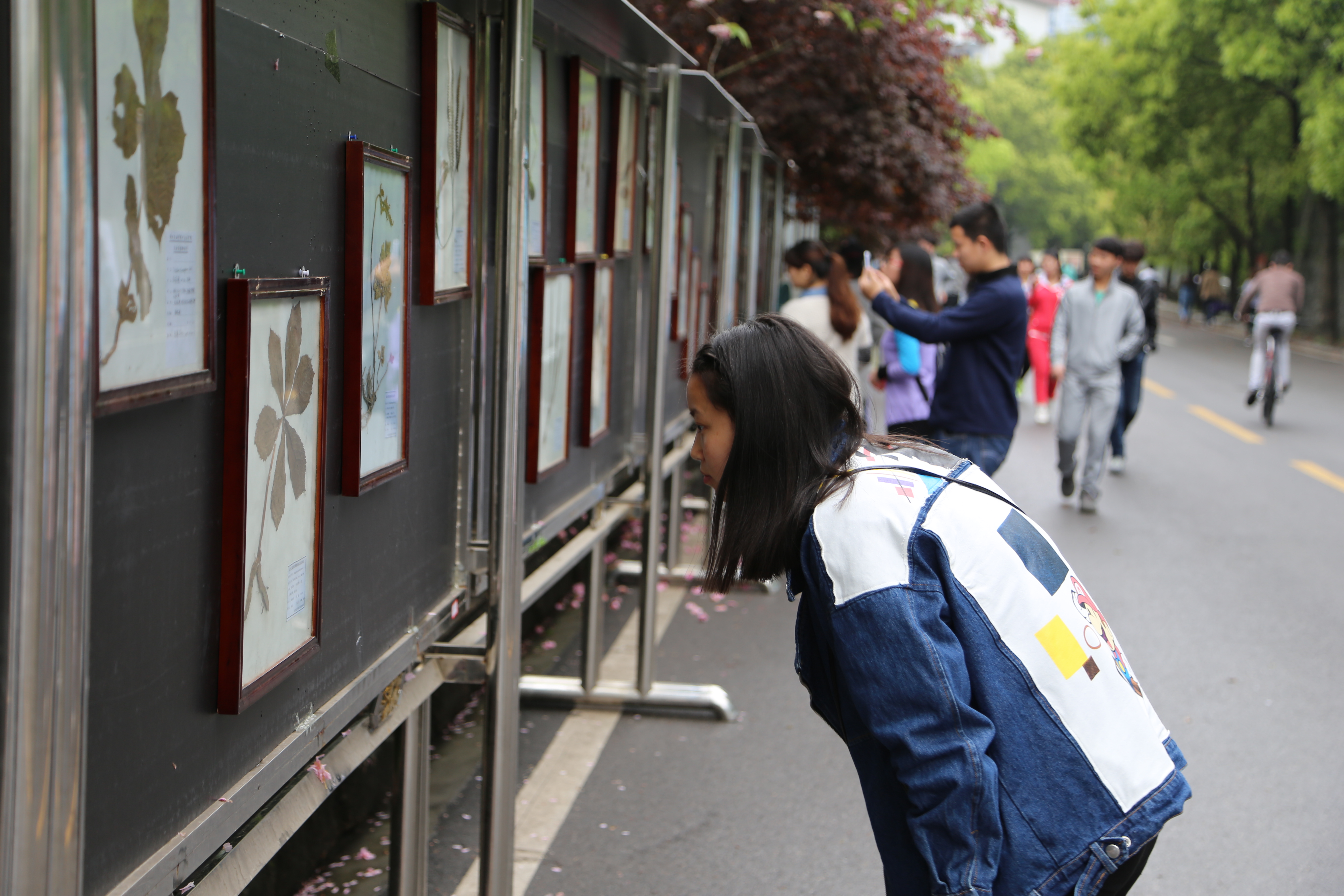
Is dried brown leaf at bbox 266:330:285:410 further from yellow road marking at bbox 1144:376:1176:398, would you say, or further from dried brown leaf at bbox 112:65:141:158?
yellow road marking at bbox 1144:376:1176:398

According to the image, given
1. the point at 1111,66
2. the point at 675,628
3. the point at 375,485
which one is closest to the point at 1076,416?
the point at 675,628

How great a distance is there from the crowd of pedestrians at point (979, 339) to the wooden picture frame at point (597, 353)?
71cm

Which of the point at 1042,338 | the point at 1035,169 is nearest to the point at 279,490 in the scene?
the point at 1042,338

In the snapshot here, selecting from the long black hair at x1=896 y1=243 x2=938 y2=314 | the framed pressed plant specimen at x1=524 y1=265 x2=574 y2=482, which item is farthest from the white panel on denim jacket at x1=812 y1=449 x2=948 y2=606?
the long black hair at x1=896 y1=243 x2=938 y2=314

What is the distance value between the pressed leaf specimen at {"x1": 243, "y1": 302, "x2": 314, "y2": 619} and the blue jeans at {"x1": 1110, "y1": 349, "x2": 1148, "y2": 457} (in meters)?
9.14

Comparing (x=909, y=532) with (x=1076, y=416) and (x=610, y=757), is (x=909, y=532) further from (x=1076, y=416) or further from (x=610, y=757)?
(x=1076, y=416)

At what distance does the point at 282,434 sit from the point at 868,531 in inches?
33.4

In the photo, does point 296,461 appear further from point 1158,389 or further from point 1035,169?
point 1035,169

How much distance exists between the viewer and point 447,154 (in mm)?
2703

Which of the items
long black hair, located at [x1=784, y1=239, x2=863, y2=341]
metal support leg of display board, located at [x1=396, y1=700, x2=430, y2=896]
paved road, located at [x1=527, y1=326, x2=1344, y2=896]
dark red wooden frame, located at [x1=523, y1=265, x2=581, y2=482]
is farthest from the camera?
long black hair, located at [x1=784, y1=239, x2=863, y2=341]

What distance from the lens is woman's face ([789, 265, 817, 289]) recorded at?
743cm

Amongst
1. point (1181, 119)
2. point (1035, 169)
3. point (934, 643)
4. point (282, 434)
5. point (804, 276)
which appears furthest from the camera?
point (1035, 169)

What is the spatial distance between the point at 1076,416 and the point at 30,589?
8.97m

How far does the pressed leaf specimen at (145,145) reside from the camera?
56.6 inches
